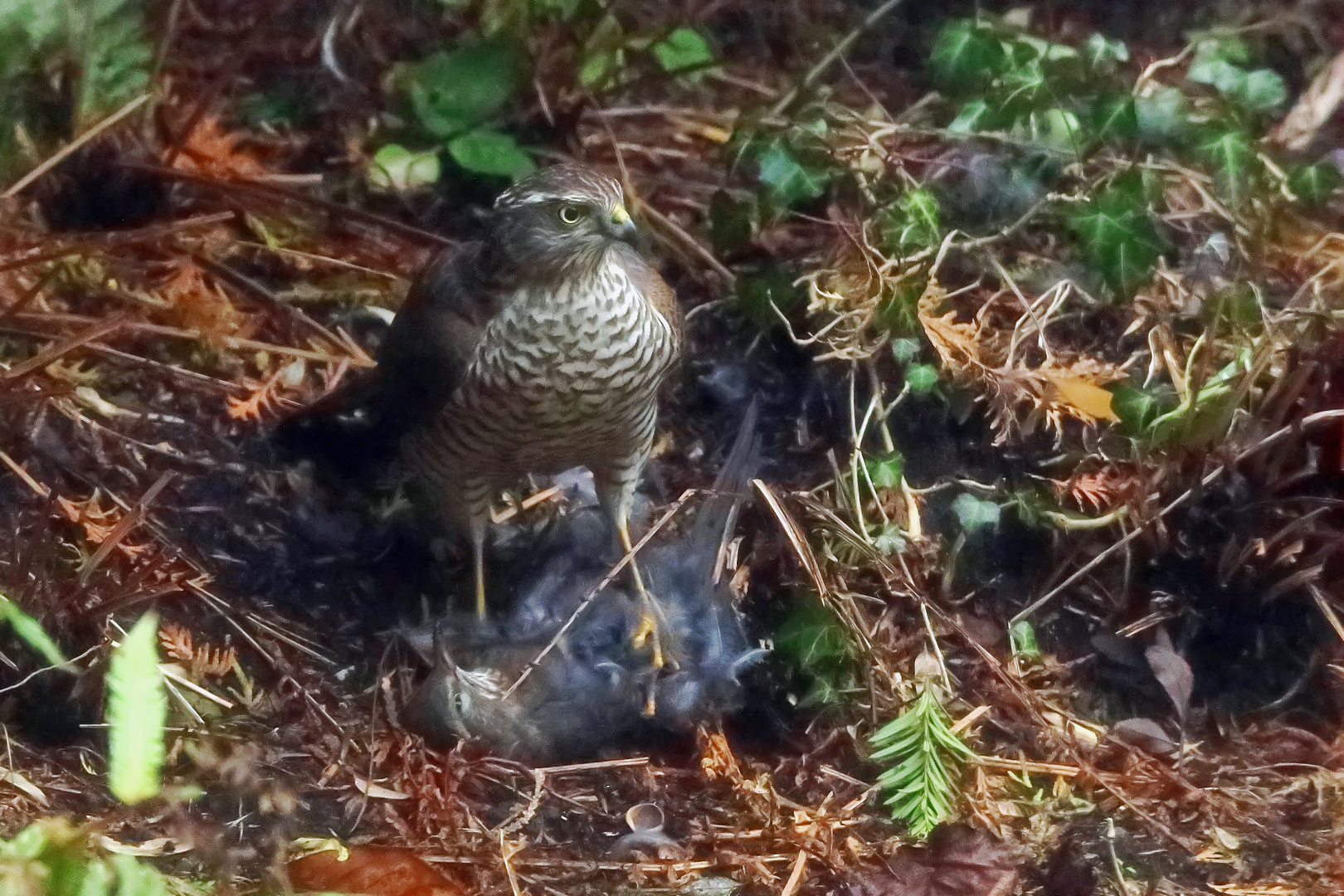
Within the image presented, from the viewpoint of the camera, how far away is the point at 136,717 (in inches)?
51.4

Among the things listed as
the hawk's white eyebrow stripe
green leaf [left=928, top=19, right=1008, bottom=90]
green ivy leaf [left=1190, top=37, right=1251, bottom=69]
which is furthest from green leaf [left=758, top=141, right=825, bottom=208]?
green ivy leaf [left=1190, top=37, right=1251, bottom=69]

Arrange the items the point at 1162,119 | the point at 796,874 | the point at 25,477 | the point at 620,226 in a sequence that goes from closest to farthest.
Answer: the point at 796,874 < the point at 620,226 < the point at 25,477 < the point at 1162,119

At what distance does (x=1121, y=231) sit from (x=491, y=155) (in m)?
1.93

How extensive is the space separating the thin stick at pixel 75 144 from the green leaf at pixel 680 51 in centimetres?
169

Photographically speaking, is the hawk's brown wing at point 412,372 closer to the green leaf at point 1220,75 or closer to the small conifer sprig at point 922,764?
the small conifer sprig at point 922,764

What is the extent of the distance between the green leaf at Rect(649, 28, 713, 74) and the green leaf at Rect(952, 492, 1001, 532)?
2.06m

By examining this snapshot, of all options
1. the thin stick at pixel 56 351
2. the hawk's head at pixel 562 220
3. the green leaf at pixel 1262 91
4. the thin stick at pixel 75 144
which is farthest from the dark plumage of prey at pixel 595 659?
the green leaf at pixel 1262 91

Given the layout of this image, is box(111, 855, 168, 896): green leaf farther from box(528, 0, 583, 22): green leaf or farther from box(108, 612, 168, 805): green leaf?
box(528, 0, 583, 22): green leaf

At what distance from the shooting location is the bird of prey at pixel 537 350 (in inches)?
118

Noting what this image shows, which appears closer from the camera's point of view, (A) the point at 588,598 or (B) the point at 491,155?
(A) the point at 588,598

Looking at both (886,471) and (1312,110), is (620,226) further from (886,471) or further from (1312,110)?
(1312,110)

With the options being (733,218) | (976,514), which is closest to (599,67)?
(733,218)

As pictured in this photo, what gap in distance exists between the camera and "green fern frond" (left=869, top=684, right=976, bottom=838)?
2.43 metres

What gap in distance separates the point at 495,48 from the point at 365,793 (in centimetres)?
261
